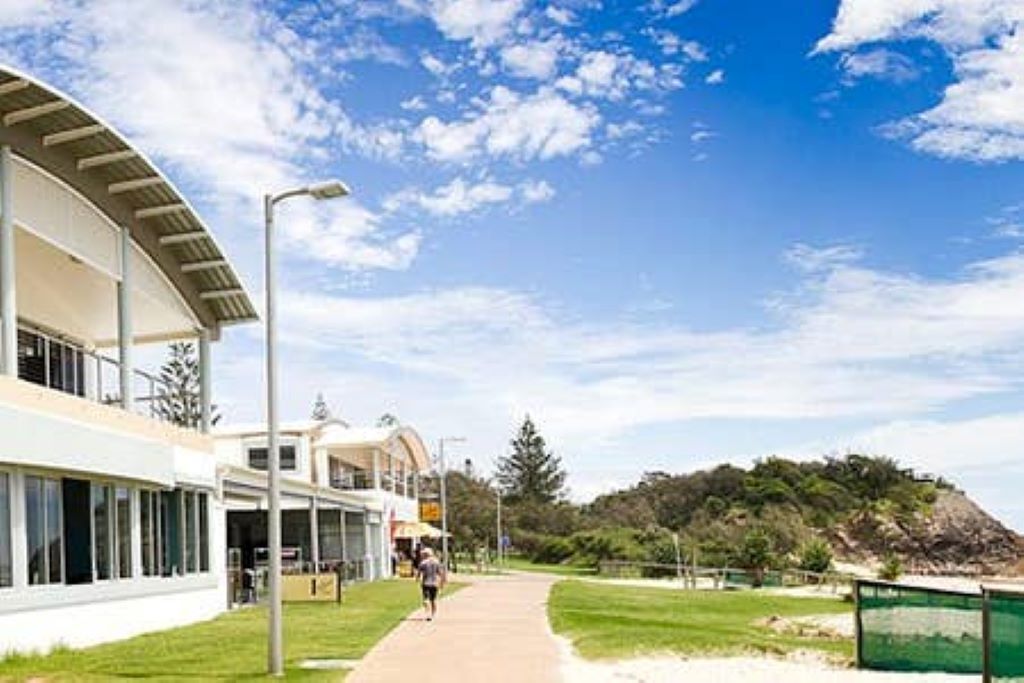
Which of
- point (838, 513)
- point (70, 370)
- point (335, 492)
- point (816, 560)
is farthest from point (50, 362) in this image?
point (838, 513)

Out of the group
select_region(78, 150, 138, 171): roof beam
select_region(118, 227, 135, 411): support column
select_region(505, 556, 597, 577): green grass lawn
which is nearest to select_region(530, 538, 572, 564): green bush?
select_region(505, 556, 597, 577): green grass lawn

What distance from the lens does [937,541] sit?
102 meters

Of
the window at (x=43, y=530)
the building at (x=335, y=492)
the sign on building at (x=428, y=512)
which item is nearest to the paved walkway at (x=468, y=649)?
the window at (x=43, y=530)

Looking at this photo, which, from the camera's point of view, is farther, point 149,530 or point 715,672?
point 149,530

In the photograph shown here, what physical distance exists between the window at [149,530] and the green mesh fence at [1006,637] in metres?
18.6

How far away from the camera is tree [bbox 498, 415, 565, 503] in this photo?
470 feet

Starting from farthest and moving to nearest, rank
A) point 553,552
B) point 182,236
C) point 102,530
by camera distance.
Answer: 1. point 553,552
2. point 182,236
3. point 102,530

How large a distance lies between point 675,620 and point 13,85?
19.3 m

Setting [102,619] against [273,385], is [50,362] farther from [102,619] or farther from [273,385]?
[273,385]

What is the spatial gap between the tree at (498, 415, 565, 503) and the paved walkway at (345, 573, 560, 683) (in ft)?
349

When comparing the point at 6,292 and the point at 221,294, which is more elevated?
the point at 221,294

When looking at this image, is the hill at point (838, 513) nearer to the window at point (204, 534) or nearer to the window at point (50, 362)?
the window at point (204, 534)

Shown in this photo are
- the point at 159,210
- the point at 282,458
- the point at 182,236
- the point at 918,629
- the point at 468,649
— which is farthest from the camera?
the point at 282,458

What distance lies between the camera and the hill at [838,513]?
9755cm
